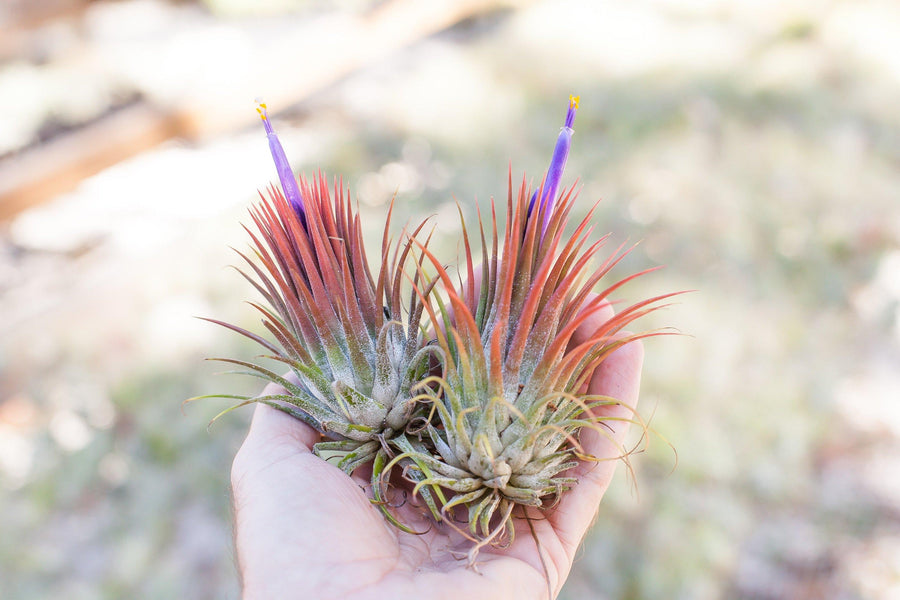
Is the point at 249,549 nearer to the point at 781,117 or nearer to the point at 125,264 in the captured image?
the point at 125,264

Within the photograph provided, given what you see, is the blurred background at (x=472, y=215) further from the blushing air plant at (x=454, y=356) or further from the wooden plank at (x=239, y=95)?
the blushing air plant at (x=454, y=356)

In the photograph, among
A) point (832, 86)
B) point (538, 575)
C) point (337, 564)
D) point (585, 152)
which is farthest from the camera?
point (832, 86)

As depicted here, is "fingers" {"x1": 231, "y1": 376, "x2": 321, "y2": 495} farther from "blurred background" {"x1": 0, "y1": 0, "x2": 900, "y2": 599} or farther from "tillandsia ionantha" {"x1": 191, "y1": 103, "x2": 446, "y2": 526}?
"blurred background" {"x1": 0, "y1": 0, "x2": 900, "y2": 599}

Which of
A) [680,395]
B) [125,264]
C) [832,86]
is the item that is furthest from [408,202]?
[832,86]

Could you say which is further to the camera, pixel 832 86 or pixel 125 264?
pixel 832 86

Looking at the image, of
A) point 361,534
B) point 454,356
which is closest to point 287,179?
point 454,356

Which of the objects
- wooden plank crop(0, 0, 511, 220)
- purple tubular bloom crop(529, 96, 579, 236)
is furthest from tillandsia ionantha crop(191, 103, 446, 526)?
wooden plank crop(0, 0, 511, 220)

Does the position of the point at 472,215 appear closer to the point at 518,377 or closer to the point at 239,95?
the point at 239,95
